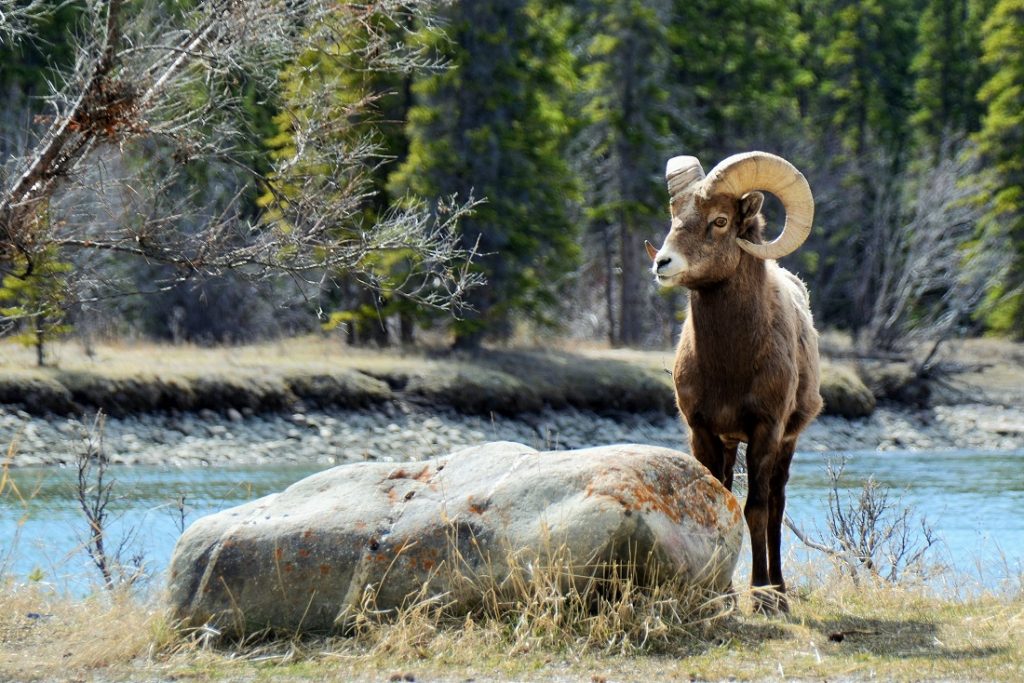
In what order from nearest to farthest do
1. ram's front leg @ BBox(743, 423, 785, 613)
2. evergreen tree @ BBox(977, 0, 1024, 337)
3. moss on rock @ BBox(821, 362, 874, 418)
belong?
ram's front leg @ BBox(743, 423, 785, 613) < moss on rock @ BBox(821, 362, 874, 418) < evergreen tree @ BBox(977, 0, 1024, 337)

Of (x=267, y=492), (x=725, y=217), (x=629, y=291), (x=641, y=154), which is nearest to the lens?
(x=725, y=217)

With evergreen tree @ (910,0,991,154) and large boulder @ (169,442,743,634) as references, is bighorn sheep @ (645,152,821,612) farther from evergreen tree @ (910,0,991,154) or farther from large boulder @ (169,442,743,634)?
evergreen tree @ (910,0,991,154)

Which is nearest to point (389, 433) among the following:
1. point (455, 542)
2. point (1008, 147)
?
point (455, 542)

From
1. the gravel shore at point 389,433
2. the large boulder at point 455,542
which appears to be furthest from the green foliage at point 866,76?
the large boulder at point 455,542

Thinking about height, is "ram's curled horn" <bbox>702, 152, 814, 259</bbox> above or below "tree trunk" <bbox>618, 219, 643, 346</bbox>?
above

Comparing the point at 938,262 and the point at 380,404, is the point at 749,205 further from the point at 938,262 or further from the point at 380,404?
the point at 938,262

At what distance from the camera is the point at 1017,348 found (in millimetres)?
40344

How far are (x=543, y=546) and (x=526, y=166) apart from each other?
24626mm

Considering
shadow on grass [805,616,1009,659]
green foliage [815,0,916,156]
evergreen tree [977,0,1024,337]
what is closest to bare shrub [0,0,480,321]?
shadow on grass [805,616,1009,659]

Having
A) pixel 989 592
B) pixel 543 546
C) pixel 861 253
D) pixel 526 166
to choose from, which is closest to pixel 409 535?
pixel 543 546

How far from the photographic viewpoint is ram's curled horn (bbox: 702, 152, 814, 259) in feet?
25.4

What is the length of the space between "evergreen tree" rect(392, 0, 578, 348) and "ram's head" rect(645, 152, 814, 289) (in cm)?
2143

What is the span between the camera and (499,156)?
30.6 m

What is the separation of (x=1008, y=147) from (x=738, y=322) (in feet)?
117
